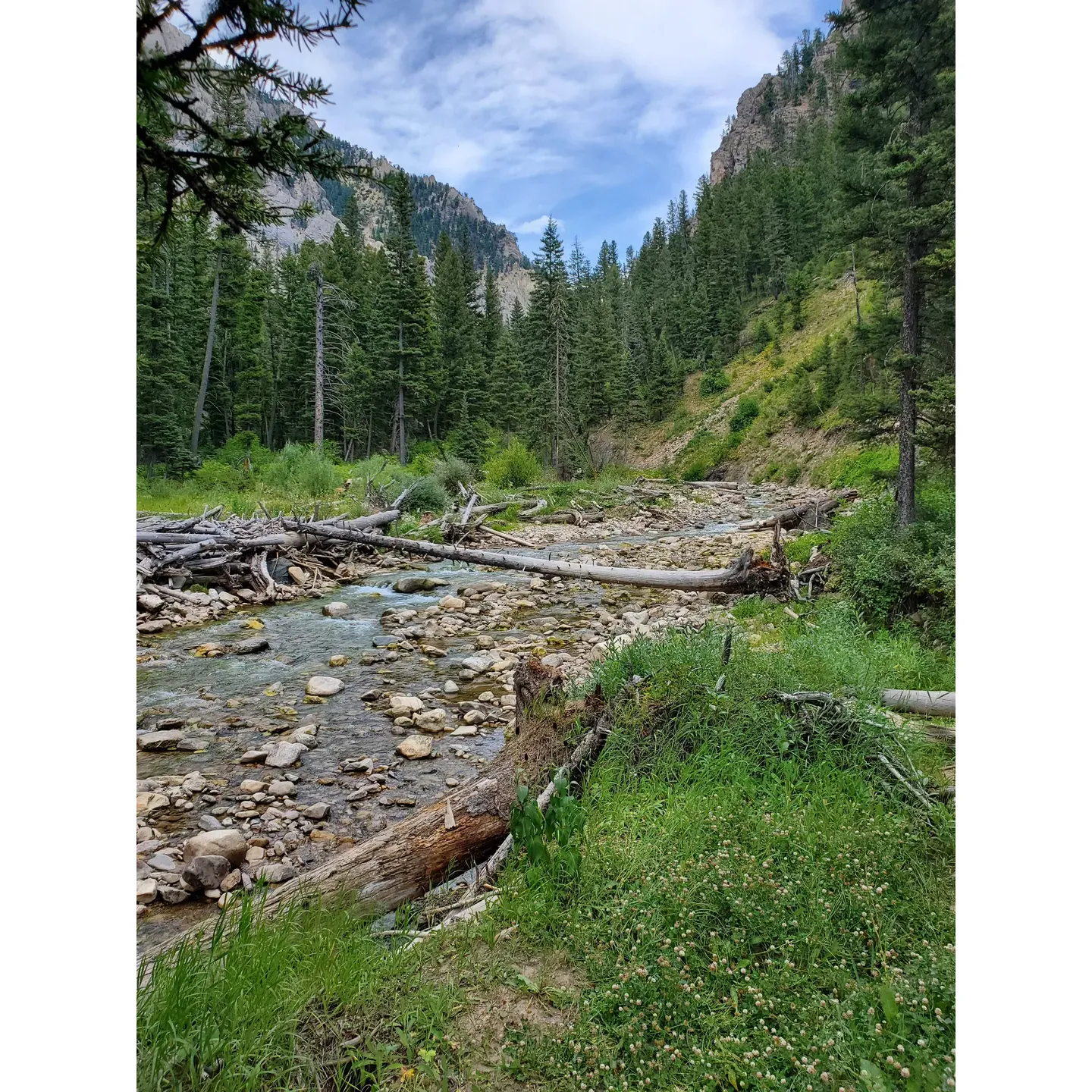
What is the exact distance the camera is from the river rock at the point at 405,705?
509cm

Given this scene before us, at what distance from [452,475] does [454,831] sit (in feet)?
50.8

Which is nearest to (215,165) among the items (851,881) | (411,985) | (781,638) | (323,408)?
(411,985)

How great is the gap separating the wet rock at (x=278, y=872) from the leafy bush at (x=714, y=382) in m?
42.7

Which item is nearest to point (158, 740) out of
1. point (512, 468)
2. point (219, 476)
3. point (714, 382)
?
point (219, 476)

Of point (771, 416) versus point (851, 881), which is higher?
point (771, 416)

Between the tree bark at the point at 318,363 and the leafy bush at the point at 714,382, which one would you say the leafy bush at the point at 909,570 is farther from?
the leafy bush at the point at 714,382

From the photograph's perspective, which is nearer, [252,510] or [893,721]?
[893,721]

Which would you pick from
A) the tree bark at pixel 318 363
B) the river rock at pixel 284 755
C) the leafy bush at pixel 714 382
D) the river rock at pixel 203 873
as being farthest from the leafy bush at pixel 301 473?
the leafy bush at pixel 714 382

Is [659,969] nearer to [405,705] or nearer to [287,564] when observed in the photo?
[405,705]

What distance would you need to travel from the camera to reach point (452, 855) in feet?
8.97

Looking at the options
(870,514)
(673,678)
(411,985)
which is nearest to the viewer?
(411,985)

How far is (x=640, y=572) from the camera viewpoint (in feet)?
25.4
